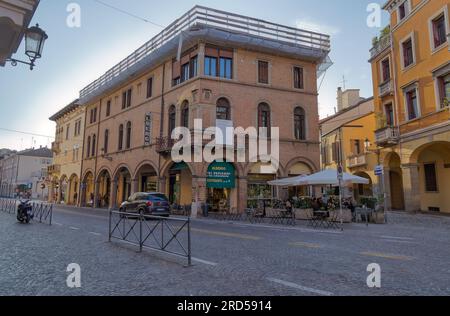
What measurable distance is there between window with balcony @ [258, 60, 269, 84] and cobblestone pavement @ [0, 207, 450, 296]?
15.8 m

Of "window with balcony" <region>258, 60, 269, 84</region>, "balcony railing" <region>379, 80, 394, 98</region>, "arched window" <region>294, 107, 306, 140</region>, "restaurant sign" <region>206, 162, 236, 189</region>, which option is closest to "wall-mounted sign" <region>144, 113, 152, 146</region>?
"restaurant sign" <region>206, 162, 236, 189</region>

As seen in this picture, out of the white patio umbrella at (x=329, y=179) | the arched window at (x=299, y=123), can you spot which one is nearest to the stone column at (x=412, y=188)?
the white patio umbrella at (x=329, y=179)

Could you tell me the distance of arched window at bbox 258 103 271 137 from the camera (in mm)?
22734

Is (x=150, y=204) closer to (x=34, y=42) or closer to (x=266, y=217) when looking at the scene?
(x=266, y=217)

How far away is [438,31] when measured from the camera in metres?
19.1

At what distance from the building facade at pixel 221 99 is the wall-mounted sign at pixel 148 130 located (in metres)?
0.08

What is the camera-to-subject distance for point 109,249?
8102 millimetres

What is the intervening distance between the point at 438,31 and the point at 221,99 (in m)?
Result: 14.0

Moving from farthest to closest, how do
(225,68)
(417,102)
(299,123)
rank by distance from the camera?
(299,123) → (225,68) → (417,102)

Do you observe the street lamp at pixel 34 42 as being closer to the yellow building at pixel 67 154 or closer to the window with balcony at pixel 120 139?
the window with balcony at pixel 120 139

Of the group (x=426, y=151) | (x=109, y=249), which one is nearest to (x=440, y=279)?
(x=109, y=249)

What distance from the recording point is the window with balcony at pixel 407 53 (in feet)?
70.4

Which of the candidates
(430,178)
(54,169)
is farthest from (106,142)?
(430,178)
